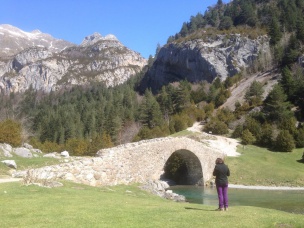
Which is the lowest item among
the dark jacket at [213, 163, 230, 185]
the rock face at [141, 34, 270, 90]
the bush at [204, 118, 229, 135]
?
the dark jacket at [213, 163, 230, 185]

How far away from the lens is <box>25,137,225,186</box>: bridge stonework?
2050 centimetres

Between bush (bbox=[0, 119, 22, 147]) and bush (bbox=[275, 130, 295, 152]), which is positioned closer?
bush (bbox=[0, 119, 22, 147])

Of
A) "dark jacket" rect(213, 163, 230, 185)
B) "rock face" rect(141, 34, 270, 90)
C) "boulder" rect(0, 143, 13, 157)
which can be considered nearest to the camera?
"dark jacket" rect(213, 163, 230, 185)

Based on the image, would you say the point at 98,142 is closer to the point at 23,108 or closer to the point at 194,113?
the point at 194,113

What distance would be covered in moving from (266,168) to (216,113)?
29.6m

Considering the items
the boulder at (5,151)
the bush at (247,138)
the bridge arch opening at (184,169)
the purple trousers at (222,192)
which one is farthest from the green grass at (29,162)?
the bush at (247,138)

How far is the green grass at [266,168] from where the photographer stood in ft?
127

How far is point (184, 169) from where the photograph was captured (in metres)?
42.8

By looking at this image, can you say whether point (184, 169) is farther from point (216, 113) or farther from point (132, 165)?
point (216, 113)

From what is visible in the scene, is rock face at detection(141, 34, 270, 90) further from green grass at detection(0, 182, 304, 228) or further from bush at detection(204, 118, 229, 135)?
green grass at detection(0, 182, 304, 228)

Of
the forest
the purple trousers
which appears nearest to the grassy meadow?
the purple trousers

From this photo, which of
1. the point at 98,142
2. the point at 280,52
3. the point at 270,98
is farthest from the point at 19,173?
the point at 280,52

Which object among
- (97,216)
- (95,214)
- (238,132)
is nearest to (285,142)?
(238,132)

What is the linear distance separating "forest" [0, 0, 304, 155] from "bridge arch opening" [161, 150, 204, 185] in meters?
15.1
